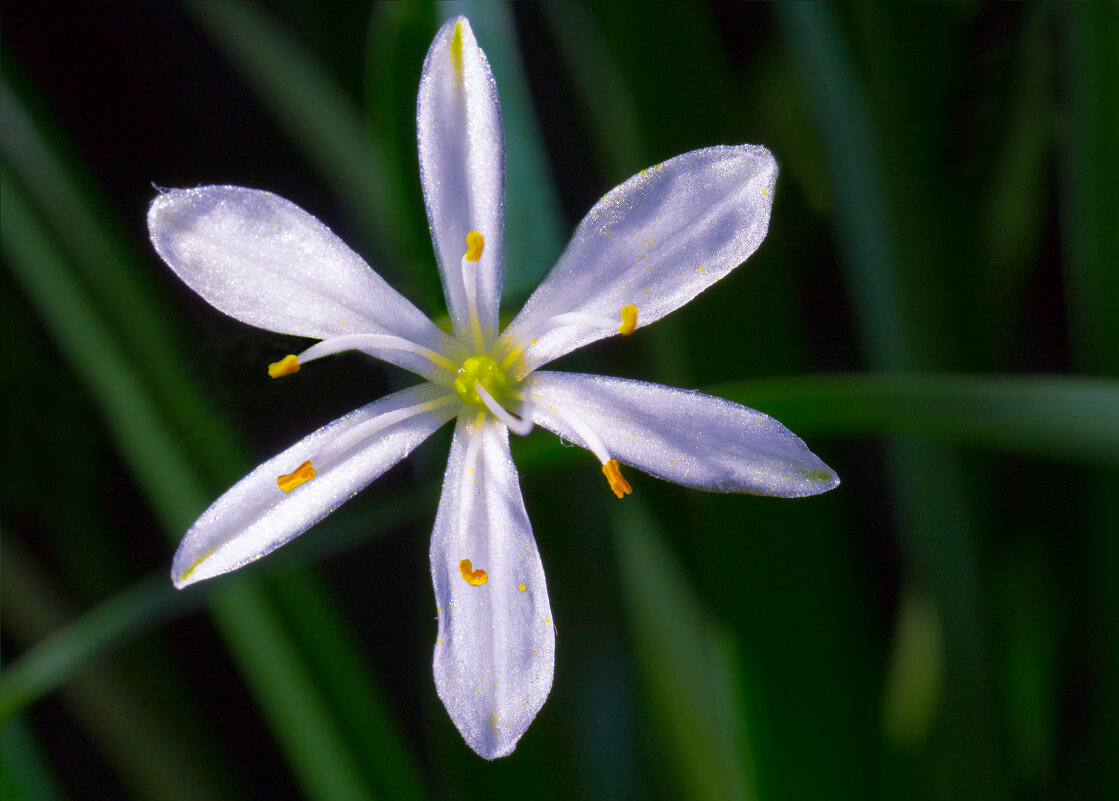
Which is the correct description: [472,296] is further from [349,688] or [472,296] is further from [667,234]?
[349,688]

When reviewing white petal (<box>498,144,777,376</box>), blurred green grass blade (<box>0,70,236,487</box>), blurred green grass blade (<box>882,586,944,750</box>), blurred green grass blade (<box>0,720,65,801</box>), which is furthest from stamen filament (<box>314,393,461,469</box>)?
blurred green grass blade (<box>882,586,944,750</box>)

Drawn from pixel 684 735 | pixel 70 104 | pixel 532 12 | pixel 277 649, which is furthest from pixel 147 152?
pixel 684 735

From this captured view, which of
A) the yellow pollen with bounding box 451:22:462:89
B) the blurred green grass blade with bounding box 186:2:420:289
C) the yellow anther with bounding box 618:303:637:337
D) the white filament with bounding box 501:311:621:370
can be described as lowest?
the yellow anther with bounding box 618:303:637:337

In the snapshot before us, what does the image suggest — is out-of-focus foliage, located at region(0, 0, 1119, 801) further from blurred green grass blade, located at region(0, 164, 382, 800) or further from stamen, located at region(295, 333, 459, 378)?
stamen, located at region(295, 333, 459, 378)

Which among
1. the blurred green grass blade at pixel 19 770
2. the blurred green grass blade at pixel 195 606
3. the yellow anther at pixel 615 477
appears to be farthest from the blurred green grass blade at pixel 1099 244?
the blurred green grass blade at pixel 19 770

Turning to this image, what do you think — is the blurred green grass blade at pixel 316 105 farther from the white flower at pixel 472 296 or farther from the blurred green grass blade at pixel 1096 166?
the blurred green grass blade at pixel 1096 166

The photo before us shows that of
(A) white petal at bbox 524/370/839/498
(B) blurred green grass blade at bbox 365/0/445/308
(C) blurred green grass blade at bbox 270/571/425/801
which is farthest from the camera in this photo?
(C) blurred green grass blade at bbox 270/571/425/801
